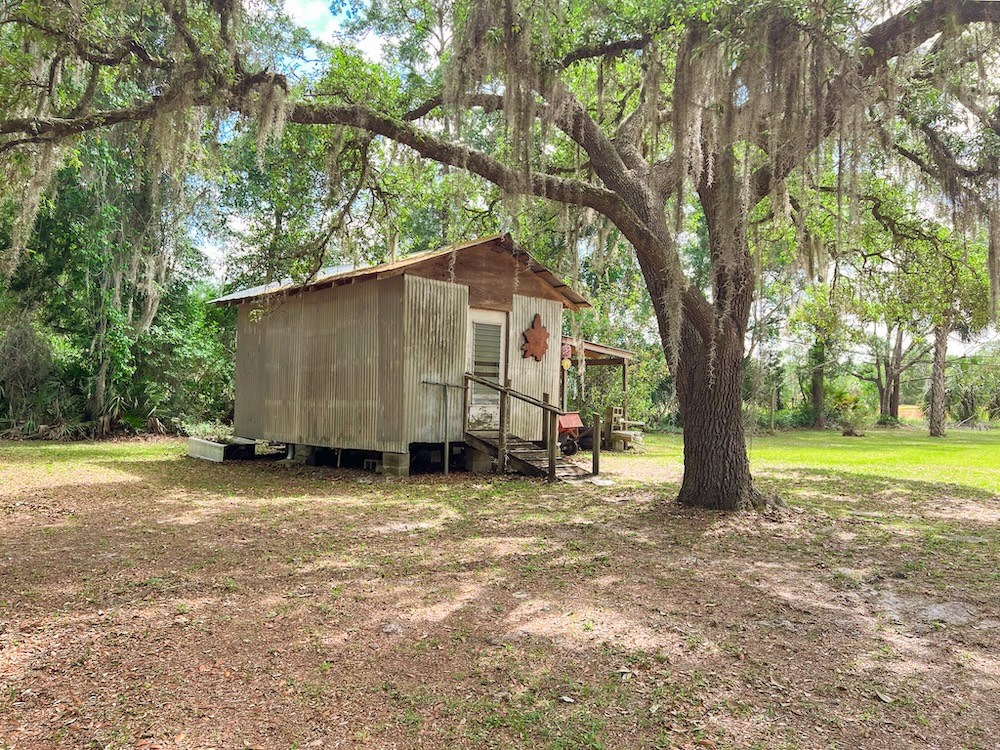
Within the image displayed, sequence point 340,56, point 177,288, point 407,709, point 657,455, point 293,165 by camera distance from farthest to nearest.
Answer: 1. point 177,288
2. point 657,455
3. point 293,165
4. point 340,56
5. point 407,709

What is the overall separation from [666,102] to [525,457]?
5.62m

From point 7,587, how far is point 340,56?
6687 millimetres

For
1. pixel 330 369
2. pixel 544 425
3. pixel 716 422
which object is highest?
pixel 330 369

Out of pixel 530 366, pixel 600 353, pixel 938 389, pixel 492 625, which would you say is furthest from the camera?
pixel 938 389

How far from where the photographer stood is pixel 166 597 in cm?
443

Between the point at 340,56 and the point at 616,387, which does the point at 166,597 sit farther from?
the point at 616,387

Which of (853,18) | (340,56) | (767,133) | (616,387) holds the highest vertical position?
(340,56)

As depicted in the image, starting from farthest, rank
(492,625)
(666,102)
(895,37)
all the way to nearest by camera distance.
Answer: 1. (666,102)
2. (895,37)
3. (492,625)

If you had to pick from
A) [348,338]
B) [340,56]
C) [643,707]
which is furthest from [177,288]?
[643,707]

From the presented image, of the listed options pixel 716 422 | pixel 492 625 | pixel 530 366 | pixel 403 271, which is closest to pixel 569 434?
pixel 530 366

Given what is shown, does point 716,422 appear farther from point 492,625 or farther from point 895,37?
point 492,625

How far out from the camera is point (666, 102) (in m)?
8.11

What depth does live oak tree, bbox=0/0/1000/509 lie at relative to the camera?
19.8 feet

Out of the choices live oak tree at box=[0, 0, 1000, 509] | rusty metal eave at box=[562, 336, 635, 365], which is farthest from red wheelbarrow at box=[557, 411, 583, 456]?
live oak tree at box=[0, 0, 1000, 509]
